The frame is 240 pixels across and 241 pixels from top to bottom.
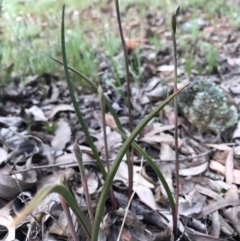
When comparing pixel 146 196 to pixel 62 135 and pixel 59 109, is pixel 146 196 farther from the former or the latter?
pixel 59 109

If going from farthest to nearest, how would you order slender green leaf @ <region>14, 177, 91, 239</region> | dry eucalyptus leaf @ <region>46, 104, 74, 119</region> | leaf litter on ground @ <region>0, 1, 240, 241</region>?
dry eucalyptus leaf @ <region>46, 104, 74, 119</region> < leaf litter on ground @ <region>0, 1, 240, 241</region> < slender green leaf @ <region>14, 177, 91, 239</region>

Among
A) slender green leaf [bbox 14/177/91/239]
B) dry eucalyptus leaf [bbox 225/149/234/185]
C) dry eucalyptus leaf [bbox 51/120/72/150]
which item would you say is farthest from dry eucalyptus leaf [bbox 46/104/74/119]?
slender green leaf [bbox 14/177/91/239]

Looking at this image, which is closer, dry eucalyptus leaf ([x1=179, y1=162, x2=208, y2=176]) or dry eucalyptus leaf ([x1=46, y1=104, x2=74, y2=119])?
dry eucalyptus leaf ([x1=179, y1=162, x2=208, y2=176])

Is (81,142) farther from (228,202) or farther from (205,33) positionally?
(205,33)

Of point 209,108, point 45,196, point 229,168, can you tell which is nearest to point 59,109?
point 209,108

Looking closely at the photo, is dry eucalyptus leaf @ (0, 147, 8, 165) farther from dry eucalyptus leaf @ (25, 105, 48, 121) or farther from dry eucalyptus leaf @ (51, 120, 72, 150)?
dry eucalyptus leaf @ (25, 105, 48, 121)

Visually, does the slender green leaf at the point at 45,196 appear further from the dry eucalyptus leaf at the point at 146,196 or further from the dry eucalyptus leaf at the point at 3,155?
the dry eucalyptus leaf at the point at 3,155
